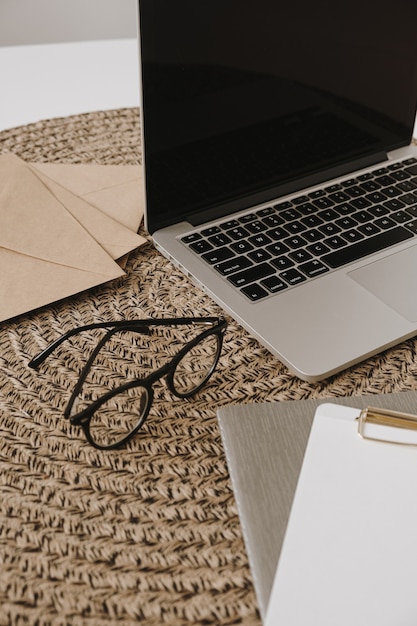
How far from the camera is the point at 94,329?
590 mm

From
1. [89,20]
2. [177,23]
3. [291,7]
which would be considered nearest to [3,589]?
[177,23]

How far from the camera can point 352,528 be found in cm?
42

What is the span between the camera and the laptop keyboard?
24.6 inches

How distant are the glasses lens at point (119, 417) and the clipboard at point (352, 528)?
0.13 meters

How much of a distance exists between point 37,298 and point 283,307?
0.72 ft

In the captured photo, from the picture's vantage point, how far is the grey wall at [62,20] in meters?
1.63

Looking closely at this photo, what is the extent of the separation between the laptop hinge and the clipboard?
0.87ft

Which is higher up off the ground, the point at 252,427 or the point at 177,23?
the point at 177,23

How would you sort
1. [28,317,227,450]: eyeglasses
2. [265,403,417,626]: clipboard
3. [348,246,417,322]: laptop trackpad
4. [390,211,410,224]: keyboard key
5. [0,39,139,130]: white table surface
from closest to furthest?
1. [265,403,417,626]: clipboard
2. [28,317,227,450]: eyeglasses
3. [348,246,417,322]: laptop trackpad
4. [390,211,410,224]: keyboard key
5. [0,39,139,130]: white table surface

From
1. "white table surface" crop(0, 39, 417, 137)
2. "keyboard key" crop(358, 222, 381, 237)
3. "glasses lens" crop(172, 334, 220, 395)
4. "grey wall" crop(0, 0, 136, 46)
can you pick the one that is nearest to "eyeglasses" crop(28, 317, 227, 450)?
"glasses lens" crop(172, 334, 220, 395)

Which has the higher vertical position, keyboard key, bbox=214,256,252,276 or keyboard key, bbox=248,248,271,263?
keyboard key, bbox=248,248,271,263

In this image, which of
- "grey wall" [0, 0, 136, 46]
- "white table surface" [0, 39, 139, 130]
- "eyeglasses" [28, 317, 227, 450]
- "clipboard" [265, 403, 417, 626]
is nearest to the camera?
"clipboard" [265, 403, 417, 626]

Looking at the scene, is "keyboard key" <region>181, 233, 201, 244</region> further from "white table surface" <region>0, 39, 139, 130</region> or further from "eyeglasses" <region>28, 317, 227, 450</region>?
"white table surface" <region>0, 39, 139, 130</region>

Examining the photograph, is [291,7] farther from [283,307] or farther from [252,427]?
[252,427]
